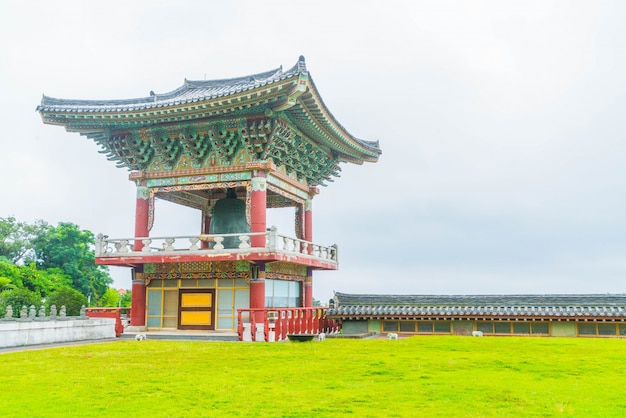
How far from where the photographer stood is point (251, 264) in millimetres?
25281

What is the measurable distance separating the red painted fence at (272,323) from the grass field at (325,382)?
5551 millimetres

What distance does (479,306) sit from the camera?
86.2 ft

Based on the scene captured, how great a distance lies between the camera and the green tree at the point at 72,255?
51969mm

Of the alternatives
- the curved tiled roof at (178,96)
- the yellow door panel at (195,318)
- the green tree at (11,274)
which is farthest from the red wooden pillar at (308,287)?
the green tree at (11,274)

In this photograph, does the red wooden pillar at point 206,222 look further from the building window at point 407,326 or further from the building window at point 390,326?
the building window at point 407,326

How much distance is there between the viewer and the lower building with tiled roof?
970 inches

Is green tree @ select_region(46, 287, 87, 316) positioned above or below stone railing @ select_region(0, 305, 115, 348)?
above

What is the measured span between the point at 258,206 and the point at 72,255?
108ft

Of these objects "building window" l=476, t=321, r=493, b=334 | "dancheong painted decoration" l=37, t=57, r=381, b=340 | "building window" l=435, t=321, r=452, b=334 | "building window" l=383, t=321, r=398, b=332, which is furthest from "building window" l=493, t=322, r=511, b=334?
"dancheong painted decoration" l=37, t=57, r=381, b=340

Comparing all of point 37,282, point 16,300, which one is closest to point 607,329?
point 16,300

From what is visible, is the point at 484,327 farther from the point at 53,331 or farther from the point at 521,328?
the point at 53,331

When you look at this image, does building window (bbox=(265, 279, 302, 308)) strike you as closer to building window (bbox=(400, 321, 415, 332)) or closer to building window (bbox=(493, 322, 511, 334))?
building window (bbox=(400, 321, 415, 332))

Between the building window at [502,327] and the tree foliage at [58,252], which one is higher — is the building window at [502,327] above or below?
below

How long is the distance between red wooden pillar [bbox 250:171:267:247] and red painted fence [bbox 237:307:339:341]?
9.86ft
